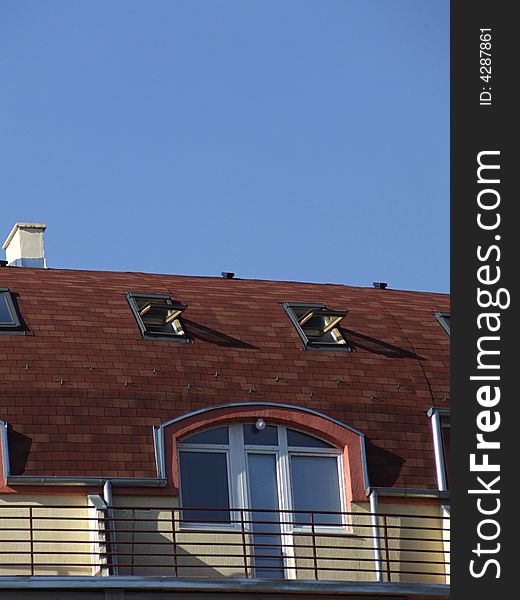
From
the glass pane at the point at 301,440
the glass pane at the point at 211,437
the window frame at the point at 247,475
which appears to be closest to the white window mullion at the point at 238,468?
the window frame at the point at 247,475

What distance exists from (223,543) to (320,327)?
656 cm

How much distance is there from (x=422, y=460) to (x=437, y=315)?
5.16 metres

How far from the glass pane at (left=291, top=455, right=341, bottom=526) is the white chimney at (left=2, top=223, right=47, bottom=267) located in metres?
10.1

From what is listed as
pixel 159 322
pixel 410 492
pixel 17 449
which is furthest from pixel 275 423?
pixel 17 449

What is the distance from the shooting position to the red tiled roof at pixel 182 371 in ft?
113

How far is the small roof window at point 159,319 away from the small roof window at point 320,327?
2670mm

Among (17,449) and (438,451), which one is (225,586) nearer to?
(17,449)

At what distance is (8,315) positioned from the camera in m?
36.6

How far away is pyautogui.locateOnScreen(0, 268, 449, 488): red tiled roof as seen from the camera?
3456 cm

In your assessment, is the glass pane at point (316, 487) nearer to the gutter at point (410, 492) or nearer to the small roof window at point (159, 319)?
the gutter at point (410, 492)

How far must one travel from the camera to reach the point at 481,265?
28.7 metres

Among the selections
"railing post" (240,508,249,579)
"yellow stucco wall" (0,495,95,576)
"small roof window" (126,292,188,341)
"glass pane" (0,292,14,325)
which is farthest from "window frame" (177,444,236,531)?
"glass pane" (0,292,14,325)

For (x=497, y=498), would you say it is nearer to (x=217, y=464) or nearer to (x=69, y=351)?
(x=217, y=464)

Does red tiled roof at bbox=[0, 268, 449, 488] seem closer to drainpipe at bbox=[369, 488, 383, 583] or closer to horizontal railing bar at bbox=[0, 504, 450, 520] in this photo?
drainpipe at bbox=[369, 488, 383, 583]
